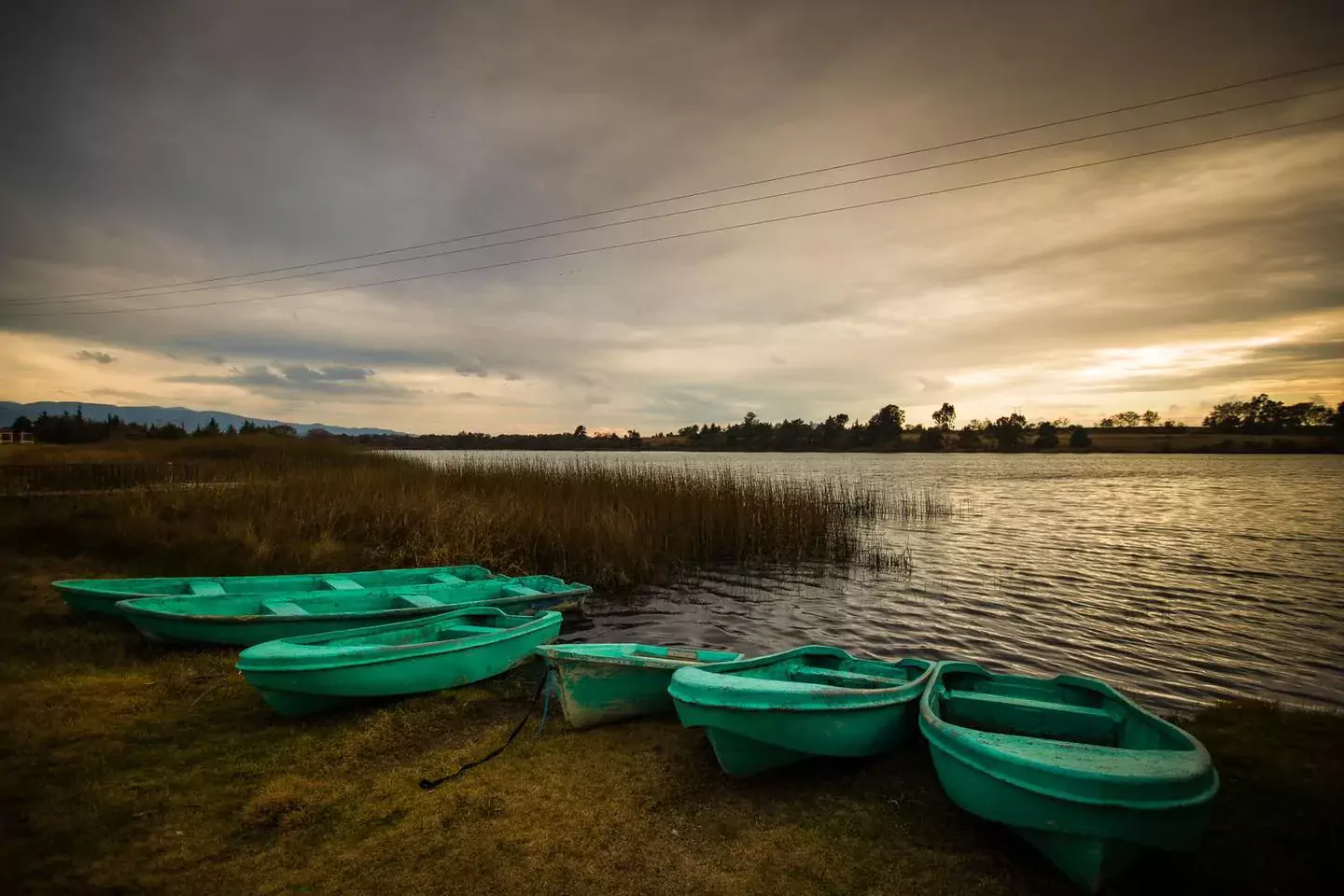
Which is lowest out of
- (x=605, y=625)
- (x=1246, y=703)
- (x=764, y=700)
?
(x=605, y=625)

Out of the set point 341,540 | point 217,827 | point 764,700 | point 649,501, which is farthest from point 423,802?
point 649,501

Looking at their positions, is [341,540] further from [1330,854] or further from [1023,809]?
[1330,854]

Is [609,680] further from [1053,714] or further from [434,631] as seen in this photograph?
[1053,714]

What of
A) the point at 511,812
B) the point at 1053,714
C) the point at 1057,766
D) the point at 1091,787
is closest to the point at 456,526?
the point at 511,812

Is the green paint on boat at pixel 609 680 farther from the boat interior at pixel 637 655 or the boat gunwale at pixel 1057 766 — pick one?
the boat gunwale at pixel 1057 766

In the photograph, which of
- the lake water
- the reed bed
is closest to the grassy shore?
the lake water

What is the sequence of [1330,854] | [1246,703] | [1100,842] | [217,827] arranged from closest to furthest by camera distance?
1. [1100,842]
2. [1330,854]
3. [217,827]
4. [1246,703]

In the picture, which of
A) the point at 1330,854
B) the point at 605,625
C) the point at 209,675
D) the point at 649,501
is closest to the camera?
the point at 1330,854

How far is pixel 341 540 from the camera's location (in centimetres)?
1040

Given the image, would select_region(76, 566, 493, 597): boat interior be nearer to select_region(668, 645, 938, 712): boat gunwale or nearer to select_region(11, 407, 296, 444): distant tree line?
select_region(668, 645, 938, 712): boat gunwale

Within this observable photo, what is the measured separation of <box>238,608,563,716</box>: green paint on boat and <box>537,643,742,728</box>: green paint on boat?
98 cm

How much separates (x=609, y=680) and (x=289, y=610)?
11.4 ft

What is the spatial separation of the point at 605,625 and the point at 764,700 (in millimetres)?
5213

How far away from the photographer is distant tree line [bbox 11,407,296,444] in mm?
27047
